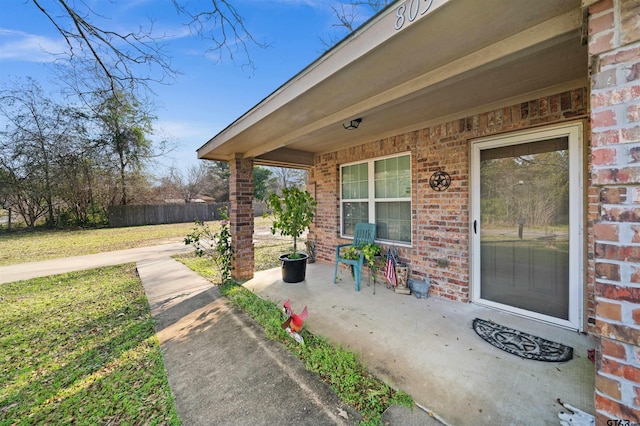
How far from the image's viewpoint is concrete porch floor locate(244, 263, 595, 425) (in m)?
1.62

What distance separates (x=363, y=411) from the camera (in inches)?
62.6

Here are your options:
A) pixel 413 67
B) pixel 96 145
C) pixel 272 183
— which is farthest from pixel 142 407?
pixel 272 183

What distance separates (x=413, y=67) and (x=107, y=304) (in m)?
4.80

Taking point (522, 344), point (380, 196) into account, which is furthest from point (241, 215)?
point (522, 344)

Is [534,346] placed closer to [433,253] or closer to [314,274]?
[433,253]

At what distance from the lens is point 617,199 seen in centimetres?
95

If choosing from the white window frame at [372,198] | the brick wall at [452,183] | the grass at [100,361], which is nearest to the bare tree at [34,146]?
the grass at [100,361]

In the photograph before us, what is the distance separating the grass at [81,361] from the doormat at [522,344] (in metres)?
2.70

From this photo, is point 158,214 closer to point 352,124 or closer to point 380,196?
point 380,196

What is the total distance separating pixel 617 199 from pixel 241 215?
4.19 meters

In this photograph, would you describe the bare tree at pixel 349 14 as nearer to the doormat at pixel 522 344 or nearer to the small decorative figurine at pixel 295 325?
the small decorative figurine at pixel 295 325

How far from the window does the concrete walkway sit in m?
2.55

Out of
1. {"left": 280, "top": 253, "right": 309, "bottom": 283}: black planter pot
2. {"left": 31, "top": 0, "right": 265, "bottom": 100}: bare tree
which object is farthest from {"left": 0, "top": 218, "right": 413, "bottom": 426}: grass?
{"left": 31, "top": 0, "right": 265, "bottom": 100}: bare tree

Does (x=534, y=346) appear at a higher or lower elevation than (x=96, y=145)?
lower
